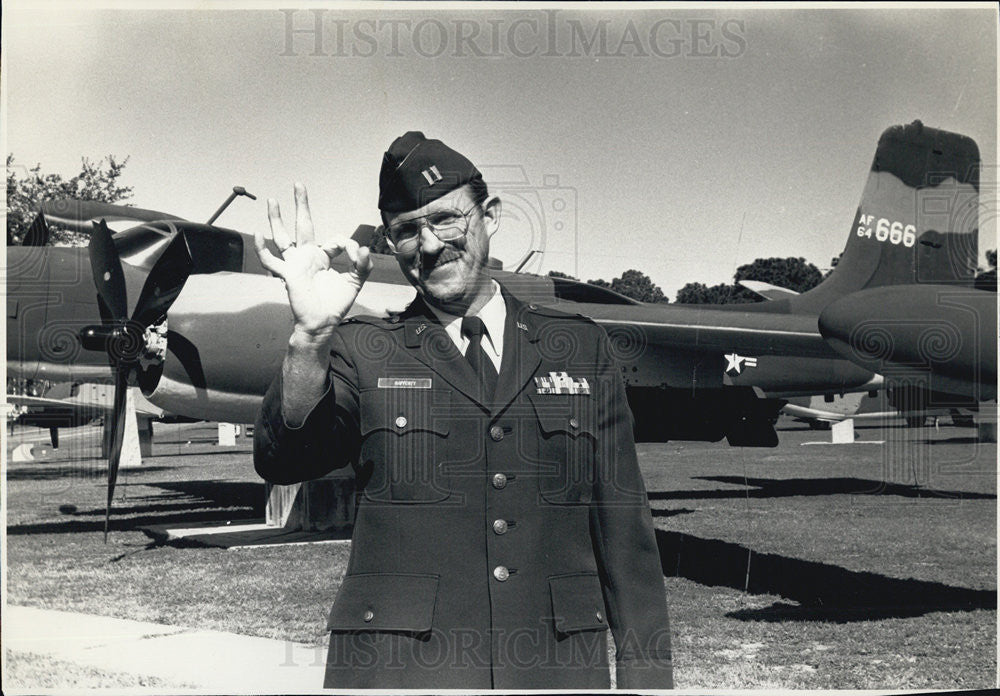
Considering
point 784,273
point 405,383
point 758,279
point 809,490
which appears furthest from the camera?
point 809,490

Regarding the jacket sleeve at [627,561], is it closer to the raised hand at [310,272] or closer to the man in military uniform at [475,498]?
the man in military uniform at [475,498]

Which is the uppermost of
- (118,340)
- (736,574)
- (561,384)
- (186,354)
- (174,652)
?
(118,340)

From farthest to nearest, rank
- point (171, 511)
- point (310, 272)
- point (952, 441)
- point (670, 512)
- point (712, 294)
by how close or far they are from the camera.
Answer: point (952, 441) < point (171, 511) < point (670, 512) < point (712, 294) < point (310, 272)

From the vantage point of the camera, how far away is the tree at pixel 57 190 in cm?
502

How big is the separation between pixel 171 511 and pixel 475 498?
32.4ft

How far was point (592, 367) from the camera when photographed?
7.50ft

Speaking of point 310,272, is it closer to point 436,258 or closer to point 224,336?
point 436,258

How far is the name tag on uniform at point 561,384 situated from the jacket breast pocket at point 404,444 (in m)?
0.24

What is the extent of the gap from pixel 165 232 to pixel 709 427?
4.76 metres

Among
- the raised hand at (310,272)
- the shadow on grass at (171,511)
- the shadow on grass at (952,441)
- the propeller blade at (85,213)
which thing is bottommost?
the shadow on grass at (952,441)

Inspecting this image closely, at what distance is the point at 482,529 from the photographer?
2.18 meters

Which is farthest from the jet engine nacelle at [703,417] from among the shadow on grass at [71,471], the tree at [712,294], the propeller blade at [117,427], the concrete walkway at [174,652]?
the shadow on grass at [71,471]

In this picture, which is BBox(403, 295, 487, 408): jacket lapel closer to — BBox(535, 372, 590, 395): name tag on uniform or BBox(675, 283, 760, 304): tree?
BBox(535, 372, 590, 395): name tag on uniform

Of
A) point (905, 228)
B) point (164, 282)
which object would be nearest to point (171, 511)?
point (164, 282)
